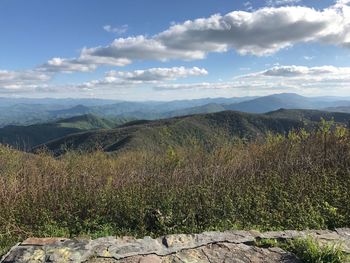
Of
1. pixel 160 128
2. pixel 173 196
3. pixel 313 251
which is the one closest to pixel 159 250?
pixel 313 251

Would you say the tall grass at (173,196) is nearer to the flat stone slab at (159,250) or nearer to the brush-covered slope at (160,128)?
the flat stone slab at (159,250)

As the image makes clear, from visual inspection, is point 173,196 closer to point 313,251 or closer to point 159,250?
point 159,250

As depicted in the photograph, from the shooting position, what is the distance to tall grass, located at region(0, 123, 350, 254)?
554 centimetres

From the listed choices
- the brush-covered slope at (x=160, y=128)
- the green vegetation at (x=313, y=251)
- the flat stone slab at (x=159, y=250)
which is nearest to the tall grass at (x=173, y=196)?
the flat stone slab at (x=159, y=250)

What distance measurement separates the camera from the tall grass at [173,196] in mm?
5539

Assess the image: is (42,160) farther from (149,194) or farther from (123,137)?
(123,137)

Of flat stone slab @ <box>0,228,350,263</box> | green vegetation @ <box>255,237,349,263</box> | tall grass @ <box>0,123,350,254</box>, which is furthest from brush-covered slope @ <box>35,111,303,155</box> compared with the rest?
green vegetation @ <box>255,237,349,263</box>

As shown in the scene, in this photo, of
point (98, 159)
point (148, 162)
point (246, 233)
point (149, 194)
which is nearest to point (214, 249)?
point (246, 233)

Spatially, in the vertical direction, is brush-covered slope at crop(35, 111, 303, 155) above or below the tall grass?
below

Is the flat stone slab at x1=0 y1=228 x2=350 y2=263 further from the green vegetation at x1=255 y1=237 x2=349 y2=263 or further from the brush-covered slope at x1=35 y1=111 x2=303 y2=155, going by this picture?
the brush-covered slope at x1=35 y1=111 x2=303 y2=155

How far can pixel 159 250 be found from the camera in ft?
12.7

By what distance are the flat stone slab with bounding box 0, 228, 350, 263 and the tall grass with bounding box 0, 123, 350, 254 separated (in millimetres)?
1137

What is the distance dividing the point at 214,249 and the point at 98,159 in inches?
236

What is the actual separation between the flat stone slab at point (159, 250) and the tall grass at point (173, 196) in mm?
1137
